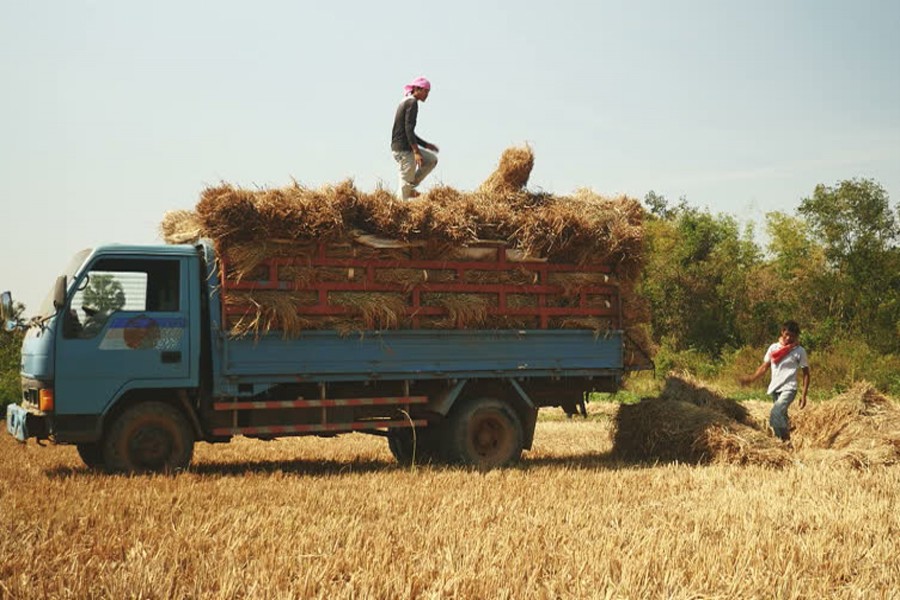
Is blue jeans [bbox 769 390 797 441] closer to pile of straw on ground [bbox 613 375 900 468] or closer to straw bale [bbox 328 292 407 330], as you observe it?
pile of straw on ground [bbox 613 375 900 468]

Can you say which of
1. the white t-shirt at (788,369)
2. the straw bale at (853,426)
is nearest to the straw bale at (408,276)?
the white t-shirt at (788,369)

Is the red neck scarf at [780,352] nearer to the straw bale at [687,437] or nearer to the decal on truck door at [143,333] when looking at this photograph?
the straw bale at [687,437]

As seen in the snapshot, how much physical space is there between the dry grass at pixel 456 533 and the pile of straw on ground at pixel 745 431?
493 millimetres

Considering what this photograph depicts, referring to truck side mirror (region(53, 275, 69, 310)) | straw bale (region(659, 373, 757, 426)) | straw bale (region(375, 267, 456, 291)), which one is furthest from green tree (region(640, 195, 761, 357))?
truck side mirror (region(53, 275, 69, 310))

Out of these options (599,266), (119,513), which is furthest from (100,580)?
(599,266)

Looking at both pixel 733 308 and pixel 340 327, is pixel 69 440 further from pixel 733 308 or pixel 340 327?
pixel 733 308

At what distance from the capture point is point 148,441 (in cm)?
1084

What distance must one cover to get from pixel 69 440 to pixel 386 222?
13.6 ft

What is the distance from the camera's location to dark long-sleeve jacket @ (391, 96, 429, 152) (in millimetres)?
13008

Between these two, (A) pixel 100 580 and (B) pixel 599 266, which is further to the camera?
(B) pixel 599 266

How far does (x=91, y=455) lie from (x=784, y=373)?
8409 mm

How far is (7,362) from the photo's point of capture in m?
23.9

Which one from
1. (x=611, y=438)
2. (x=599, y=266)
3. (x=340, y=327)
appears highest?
(x=599, y=266)

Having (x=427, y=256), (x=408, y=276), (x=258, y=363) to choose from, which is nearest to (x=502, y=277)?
(x=427, y=256)
